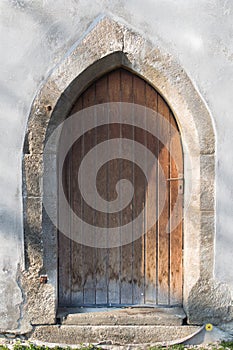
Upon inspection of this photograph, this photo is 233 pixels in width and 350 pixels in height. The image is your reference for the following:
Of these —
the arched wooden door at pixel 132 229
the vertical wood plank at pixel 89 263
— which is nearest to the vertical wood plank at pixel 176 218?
the arched wooden door at pixel 132 229

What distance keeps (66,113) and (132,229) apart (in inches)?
42.2

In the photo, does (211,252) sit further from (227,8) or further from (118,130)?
(227,8)

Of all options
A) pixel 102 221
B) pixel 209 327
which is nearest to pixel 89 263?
pixel 102 221

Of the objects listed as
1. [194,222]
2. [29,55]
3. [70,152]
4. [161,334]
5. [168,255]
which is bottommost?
[161,334]

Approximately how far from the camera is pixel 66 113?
11.6ft

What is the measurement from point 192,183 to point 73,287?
1292 mm

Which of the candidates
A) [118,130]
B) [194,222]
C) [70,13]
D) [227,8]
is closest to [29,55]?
[70,13]

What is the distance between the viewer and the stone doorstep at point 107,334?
140 inches

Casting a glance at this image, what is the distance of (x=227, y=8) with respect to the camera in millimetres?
3342

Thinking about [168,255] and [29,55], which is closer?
[29,55]

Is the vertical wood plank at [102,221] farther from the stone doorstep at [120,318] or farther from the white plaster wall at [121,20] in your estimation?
the white plaster wall at [121,20]

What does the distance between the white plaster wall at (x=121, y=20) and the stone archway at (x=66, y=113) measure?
0.07 m

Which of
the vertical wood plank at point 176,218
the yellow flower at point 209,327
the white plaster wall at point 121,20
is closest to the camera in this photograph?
the white plaster wall at point 121,20

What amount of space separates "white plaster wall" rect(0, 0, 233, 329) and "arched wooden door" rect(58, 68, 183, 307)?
Answer: 40cm
